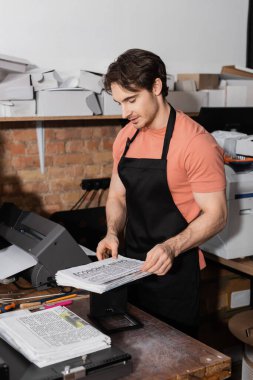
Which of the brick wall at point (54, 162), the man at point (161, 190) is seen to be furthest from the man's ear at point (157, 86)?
the brick wall at point (54, 162)

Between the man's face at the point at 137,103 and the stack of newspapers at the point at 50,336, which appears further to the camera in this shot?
the man's face at the point at 137,103

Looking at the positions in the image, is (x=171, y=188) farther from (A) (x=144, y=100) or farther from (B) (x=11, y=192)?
(B) (x=11, y=192)

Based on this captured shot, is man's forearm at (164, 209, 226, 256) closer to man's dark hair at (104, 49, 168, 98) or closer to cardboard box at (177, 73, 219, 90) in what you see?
man's dark hair at (104, 49, 168, 98)

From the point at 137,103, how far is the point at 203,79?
1.56m

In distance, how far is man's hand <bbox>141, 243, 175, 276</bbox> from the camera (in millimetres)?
1761

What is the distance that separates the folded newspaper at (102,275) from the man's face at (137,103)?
0.53 m

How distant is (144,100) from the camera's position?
6.55ft

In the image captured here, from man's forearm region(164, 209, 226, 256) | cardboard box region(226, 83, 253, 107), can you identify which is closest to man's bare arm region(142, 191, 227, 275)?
man's forearm region(164, 209, 226, 256)

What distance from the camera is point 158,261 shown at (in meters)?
1.78

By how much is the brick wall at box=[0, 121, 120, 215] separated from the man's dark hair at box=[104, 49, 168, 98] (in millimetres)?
1182

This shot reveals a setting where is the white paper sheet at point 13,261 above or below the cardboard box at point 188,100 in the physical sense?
below

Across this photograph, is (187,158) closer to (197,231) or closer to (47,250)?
(197,231)

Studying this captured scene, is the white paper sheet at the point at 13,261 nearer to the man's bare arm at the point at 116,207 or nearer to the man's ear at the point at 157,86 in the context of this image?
the man's bare arm at the point at 116,207

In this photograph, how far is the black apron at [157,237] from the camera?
217 centimetres
